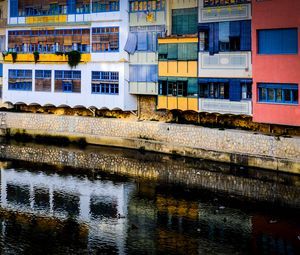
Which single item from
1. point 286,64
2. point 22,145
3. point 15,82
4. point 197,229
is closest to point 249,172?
point 286,64

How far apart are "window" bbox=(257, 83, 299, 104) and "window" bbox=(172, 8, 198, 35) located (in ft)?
18.1

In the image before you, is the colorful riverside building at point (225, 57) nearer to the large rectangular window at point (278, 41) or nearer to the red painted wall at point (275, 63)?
the red painted wall at point (275, 63)

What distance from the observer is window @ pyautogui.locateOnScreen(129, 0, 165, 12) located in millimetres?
33094

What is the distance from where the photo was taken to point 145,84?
3406 cm

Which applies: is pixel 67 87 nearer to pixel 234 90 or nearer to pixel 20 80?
pixel 20 80

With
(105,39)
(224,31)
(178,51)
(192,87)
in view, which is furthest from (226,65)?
(105,39)

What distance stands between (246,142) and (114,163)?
653cm

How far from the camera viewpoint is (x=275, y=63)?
27766 millimetres

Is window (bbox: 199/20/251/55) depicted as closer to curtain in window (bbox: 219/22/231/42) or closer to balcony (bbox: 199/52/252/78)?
curtain in window (bbox: 219/22/231/42)

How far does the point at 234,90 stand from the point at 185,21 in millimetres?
5151

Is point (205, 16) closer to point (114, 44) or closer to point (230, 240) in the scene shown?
point (114, 44)

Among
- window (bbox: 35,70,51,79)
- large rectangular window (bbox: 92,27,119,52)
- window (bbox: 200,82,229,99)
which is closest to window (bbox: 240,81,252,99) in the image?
window (bbox: 200,82,229,99)

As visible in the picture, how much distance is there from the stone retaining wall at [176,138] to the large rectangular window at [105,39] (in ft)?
13.4

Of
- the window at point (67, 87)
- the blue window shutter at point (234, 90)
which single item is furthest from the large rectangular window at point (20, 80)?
the blue window shutter at point (234, 90)
